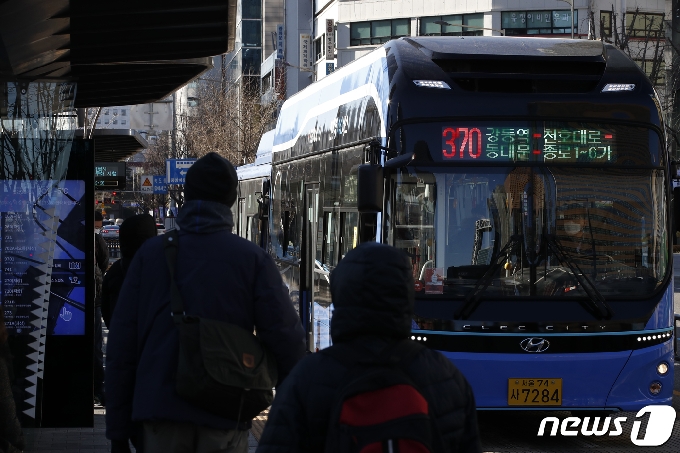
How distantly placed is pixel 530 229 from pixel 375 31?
5565 centimetres

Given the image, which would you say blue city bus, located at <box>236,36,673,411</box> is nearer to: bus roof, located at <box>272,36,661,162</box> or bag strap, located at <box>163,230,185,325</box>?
bus roof, located at <box>272,36,661,162</box>

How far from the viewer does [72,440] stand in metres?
8.89

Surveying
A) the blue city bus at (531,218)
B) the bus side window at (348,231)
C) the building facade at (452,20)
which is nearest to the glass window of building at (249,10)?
the building facade at (452,20)

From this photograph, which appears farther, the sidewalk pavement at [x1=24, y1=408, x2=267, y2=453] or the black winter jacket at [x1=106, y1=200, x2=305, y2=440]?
the sidewalk pavement at [x1=24, y1=408, x2=267, y2=453]

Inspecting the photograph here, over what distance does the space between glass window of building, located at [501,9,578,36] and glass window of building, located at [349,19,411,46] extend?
20.2 feet

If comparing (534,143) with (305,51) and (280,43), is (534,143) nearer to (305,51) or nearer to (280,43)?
(305,51)

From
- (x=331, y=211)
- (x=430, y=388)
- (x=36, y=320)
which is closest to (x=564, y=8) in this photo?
(x=331, y=211)

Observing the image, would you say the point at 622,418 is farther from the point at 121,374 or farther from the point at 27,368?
the point at 121,374

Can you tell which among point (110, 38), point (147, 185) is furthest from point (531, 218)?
point (147, 185)

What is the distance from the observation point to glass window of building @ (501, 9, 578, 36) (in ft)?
192

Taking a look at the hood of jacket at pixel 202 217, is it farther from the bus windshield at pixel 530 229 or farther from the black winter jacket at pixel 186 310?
the bus windshield at pixel 530 229

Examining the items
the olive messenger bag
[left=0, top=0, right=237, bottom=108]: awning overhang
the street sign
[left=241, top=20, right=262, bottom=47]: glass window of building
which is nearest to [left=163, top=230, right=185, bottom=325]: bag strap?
the olive messenger bag

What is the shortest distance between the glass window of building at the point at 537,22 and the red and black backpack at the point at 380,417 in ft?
187

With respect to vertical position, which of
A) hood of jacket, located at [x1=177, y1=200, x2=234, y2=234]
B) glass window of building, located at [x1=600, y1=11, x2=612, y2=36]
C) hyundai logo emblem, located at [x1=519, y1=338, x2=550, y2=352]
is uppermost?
glass window of building, located at [x1=600, y1=11, x2=612, y2=36]
